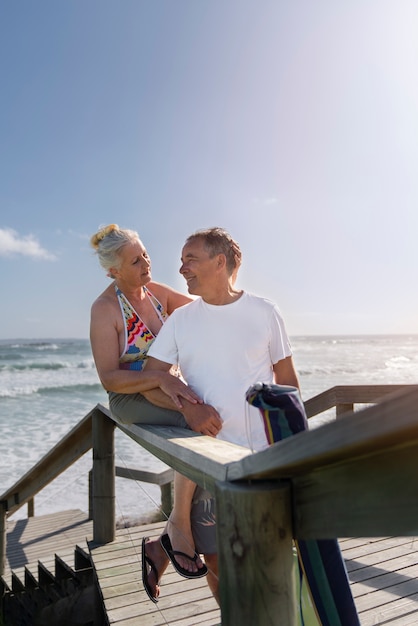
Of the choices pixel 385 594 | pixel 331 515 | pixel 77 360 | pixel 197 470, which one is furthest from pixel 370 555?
pixel 77 360

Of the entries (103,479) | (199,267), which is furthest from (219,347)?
(103,479)

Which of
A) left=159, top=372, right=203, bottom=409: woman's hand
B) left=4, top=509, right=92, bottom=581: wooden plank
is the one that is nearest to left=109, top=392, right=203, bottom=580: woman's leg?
left=159, top=372, right=203, bottom=409: woman's hand

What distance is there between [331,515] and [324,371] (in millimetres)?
29137


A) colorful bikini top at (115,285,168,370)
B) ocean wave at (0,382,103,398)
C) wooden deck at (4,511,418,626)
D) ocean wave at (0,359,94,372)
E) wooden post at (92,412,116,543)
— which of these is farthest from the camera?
Answer: ocean wave at (0,359,94,372)

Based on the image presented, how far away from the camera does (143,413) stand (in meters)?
1.96

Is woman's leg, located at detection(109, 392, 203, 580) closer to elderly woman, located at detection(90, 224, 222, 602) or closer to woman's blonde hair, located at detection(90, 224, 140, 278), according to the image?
elderly woman, located at detection(90, 224, 222, 602)

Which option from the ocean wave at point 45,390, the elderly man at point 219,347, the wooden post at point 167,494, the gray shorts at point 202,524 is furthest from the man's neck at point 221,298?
the ocean wave at point 45,390

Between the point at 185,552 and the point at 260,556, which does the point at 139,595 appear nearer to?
the point at 185,552

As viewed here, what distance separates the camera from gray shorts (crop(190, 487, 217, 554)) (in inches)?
72.2

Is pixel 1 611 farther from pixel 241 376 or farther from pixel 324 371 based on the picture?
pixel 324 371

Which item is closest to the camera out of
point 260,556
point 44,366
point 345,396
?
point 260,556

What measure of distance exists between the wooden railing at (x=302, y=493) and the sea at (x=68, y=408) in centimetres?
9

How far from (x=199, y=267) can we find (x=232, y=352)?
0.33 meters

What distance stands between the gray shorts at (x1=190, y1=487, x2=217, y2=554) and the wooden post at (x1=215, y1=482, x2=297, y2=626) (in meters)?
1.00
